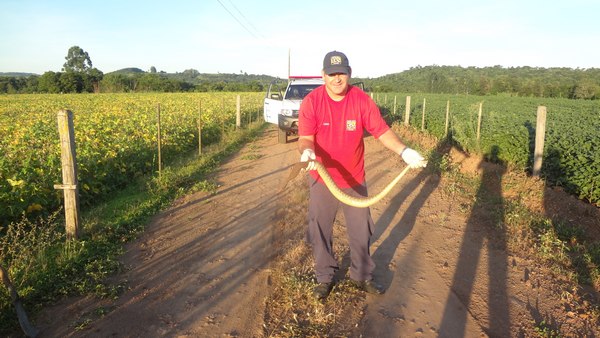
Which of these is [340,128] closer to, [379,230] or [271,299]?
[271,299]

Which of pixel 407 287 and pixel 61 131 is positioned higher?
pixel 61 131

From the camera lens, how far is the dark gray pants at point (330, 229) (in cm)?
353

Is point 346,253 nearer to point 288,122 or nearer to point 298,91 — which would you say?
point 288,122

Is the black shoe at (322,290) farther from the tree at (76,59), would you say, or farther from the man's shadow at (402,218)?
the tree at (76,59)

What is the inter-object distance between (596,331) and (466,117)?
1165cm

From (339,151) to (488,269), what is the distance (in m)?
2.15

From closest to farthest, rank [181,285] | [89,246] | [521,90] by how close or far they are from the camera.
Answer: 1. [181,285]
2. [89,246]
3. [521,90]

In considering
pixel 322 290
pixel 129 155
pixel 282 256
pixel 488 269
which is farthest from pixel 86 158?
pixel 488 269

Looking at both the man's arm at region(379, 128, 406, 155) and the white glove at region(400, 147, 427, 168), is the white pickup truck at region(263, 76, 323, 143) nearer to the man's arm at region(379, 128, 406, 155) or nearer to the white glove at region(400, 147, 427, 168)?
the man's arm at region(379, 128, 406, 155)

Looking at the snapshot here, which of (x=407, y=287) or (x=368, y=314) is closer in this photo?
(x=368, y=314)

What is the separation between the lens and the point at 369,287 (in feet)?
11.8

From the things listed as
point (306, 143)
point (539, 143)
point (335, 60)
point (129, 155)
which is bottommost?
point (129, 155)

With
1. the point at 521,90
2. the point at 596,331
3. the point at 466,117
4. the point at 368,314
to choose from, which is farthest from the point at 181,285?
the point at 521,90

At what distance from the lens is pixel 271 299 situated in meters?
3.49
